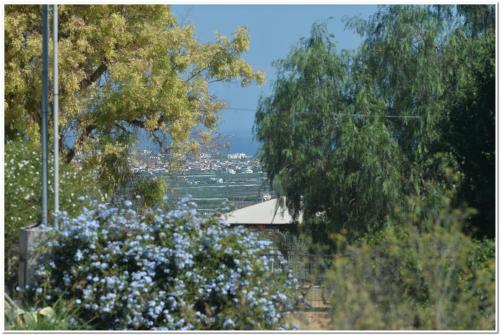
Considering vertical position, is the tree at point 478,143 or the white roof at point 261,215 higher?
the tree at point 478,143

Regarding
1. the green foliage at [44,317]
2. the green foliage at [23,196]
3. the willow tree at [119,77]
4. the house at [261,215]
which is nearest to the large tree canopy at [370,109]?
the willow tree at [119,77]

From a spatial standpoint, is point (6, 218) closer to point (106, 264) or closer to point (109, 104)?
point (106, 264)

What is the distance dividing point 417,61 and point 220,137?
407 cm

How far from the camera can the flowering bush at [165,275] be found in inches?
231

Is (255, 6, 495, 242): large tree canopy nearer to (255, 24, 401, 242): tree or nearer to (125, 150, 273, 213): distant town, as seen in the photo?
(255, 24, 401, 242): tree

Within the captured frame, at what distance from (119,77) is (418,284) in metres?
9.66

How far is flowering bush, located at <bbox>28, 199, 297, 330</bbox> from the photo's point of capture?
5.86 metres

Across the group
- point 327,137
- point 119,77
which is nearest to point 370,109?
point 327,137

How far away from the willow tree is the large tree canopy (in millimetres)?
1093

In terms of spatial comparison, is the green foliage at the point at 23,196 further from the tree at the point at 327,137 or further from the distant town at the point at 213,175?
the tree at the point at 327,137

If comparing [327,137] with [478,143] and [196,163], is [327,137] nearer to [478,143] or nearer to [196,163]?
[196,163]

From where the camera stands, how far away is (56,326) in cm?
566

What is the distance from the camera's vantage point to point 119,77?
14391 millimetres

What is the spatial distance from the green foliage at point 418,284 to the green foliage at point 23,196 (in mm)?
2711
